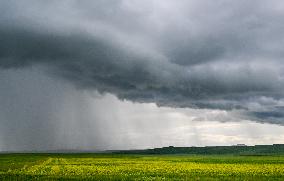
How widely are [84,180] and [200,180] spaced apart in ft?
41.3

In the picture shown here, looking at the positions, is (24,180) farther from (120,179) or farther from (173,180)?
(173,180)

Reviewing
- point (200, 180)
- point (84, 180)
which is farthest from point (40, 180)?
point (200, 180)

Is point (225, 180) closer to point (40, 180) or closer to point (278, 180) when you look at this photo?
point (278, 180)

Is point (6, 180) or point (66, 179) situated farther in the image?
point (66, 179)

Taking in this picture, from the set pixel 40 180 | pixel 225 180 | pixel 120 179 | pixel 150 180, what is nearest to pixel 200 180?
pixel 225 180

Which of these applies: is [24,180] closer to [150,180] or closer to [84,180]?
[84,180]

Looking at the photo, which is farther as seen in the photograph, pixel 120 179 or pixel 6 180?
pixel 120 179

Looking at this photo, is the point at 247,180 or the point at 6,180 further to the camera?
the point at 247,180

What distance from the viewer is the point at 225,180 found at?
1693 inches

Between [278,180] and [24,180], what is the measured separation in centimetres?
2770

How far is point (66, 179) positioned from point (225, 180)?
57.7ft

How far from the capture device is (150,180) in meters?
41.0

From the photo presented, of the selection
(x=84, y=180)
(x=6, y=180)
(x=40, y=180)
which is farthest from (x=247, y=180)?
(x=6, y=180)

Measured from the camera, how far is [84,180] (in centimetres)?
4162
